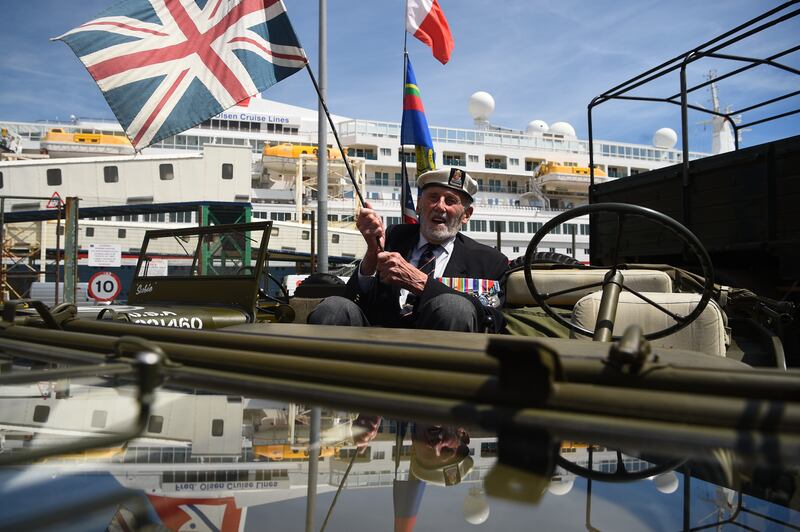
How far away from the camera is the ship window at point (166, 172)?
22594mm

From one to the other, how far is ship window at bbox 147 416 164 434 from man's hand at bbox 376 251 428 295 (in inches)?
69.4

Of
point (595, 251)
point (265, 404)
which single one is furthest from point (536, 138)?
point (265, 404)

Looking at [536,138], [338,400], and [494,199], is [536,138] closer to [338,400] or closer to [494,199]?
[494,199]

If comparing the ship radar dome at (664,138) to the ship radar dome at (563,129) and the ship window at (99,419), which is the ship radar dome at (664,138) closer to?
the ship radar dome at (563,129)

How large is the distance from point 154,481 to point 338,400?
1.00ft

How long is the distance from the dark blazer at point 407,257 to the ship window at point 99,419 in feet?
5.93

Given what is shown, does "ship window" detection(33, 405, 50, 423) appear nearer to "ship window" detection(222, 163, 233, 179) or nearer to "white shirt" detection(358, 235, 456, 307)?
"white shirt" detection(358, 235, 456, 307)

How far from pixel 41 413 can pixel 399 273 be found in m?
1.73

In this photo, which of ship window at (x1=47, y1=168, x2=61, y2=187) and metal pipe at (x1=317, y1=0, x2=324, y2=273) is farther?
ship window at (x1=47, y1=168, x2=61, y2=187)

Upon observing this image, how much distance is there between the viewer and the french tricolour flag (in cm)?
668

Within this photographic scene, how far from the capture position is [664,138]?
43625 millimetres

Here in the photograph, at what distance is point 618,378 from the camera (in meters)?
0.77

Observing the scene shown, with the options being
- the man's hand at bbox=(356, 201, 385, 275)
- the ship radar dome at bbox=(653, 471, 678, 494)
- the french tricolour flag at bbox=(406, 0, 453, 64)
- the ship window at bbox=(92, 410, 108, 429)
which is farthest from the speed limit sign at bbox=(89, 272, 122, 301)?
the ship radar dome at bbox=(653, 471, 678, 494)

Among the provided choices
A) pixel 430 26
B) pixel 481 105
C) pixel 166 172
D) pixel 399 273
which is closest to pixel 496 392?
pixel 399 273
